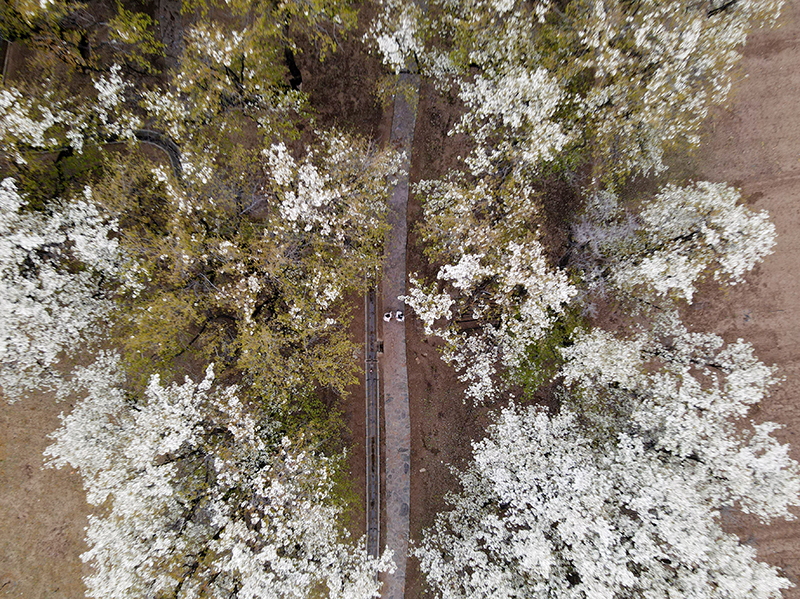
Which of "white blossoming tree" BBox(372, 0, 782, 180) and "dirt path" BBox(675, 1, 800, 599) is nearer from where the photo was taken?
"white blossoming tree" BBox(372, 0, 782, 180)

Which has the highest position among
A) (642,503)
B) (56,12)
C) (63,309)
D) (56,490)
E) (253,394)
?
(56,12)

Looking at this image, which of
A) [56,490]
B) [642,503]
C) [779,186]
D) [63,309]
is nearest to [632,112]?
[779,186]

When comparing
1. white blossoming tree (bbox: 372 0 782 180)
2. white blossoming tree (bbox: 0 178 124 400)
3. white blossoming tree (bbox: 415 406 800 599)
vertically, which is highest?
white blossoming tree (bbox: 372 0 782 180)

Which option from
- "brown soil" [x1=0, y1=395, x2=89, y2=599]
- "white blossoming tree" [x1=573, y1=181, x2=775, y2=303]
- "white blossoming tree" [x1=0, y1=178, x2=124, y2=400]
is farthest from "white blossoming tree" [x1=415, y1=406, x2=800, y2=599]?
"white blossoming tree" [x1=0, y1=178, x2=124, y2=400]

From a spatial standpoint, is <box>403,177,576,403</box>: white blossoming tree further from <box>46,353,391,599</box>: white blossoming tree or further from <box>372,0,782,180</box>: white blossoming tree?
<box>46,353,391,599</box>: white blossoming tree

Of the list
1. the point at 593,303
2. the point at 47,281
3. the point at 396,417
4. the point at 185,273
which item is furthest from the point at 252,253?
the point at 593,303

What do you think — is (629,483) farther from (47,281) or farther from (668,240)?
(47,281)

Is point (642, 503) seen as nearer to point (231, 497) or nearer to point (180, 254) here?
point (231, 497)
